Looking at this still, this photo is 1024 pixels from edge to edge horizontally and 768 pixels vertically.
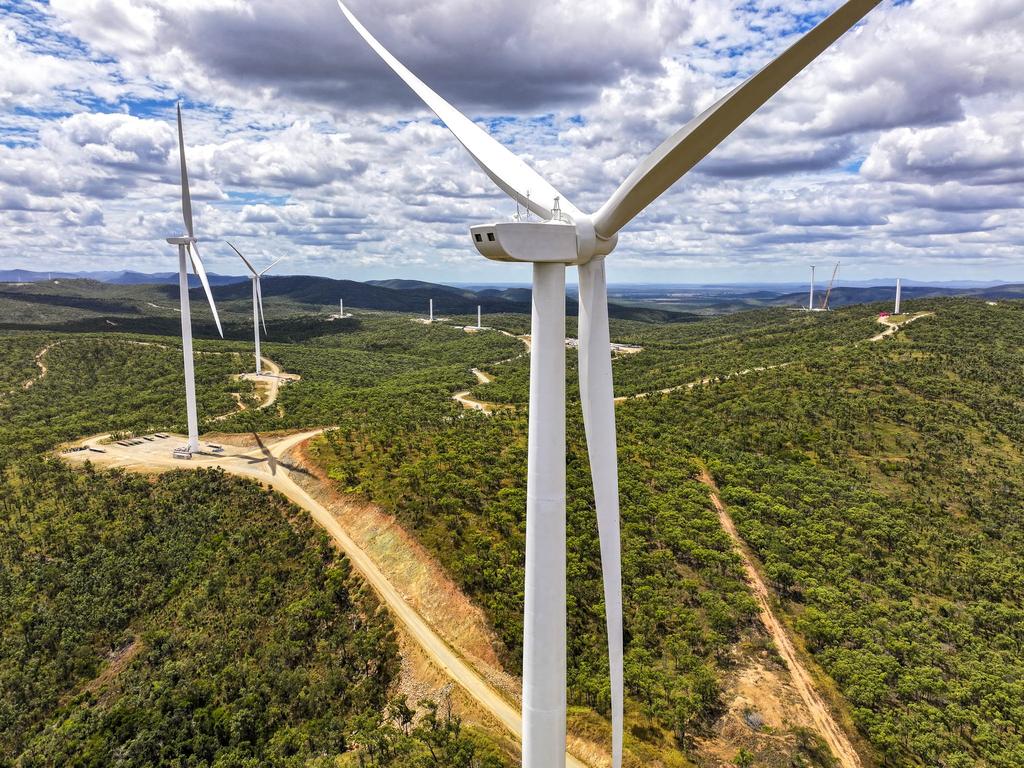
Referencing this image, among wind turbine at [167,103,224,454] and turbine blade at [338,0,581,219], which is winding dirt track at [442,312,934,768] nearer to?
turbine blade at [338,0,581,219]

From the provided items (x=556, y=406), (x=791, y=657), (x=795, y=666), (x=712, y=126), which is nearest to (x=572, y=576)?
(x=791, y=657)

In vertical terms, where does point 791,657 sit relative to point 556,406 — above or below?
below

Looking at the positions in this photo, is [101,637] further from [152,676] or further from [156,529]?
[156,529]

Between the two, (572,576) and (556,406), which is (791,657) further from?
(556,406)

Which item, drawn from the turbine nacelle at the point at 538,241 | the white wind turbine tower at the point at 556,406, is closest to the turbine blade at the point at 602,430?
the white wind turbine tower at the point at 556,406

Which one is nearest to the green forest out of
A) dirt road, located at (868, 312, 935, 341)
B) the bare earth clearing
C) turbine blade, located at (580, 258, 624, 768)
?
the bare earth clearing

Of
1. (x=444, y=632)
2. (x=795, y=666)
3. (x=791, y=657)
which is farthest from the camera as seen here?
(x=444, y=632)

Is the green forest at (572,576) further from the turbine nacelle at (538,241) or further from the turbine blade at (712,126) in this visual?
the turbine blade at (712,126)
